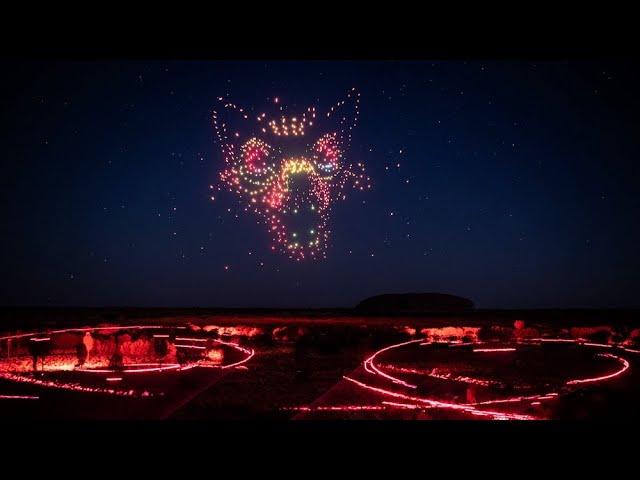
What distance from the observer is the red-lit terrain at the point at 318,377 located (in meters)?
6.50

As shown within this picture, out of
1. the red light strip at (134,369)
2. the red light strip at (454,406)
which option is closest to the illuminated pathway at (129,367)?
the red light strip at (134,369)

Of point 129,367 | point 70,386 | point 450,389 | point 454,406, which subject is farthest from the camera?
point 129,367

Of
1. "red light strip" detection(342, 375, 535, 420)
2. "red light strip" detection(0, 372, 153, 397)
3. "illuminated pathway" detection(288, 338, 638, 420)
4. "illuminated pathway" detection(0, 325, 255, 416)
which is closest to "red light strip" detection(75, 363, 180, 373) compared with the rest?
"illuminated pathway" detection(0, 325, 255, 416)

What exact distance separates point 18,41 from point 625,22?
104 inches

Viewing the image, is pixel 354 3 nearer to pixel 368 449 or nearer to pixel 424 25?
pixel 424 25

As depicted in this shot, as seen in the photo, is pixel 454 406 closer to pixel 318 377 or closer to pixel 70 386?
pixel 318 377

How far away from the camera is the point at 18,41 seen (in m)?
2.58

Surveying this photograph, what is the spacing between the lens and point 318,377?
339 inches

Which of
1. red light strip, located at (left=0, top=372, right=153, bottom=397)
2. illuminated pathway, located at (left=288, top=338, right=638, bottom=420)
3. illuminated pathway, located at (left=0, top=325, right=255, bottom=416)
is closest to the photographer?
illuminated pathway, located at (left=288, top=338, right=638, bottom=420)

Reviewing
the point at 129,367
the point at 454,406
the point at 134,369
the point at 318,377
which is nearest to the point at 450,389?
the point at 454,406

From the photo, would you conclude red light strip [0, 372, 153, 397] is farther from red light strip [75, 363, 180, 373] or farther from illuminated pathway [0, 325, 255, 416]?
red light strip [75, 363, 180, 373]

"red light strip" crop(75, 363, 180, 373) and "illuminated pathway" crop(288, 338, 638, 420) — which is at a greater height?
"red light strip" crop(75, 363, 180, 373)

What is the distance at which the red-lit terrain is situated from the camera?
650 centimetres

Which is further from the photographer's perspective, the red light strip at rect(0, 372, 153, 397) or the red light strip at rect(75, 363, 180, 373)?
the red light strip at rect(75, 363, 180, 373)
